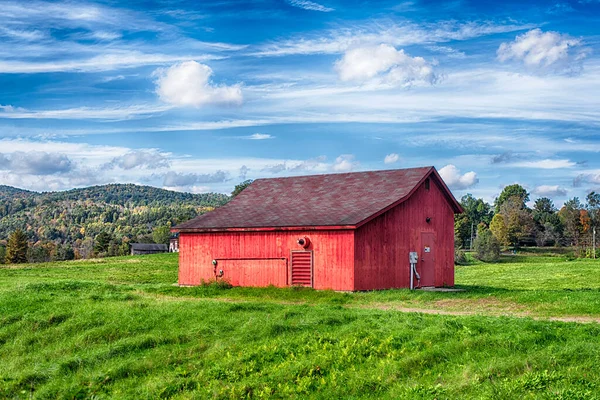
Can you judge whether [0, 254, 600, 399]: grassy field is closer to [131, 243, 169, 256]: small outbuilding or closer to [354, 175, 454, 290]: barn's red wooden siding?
[354, 175, 454, 290]: barn's red wooden siding

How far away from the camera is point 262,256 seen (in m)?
28.4

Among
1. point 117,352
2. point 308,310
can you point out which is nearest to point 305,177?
point 308,310

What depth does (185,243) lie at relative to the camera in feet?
101

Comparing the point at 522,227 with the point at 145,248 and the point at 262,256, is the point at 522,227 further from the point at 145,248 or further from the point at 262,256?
the point at 262,256

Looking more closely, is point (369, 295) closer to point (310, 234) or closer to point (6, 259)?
point (310, 234)

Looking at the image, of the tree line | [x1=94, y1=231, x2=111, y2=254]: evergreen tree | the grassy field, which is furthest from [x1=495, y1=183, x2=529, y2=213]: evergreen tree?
the grassy field

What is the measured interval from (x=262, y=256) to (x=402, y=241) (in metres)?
5.96

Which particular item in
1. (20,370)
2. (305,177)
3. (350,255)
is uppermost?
(305,177)

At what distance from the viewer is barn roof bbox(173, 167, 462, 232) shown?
27594 millimetres

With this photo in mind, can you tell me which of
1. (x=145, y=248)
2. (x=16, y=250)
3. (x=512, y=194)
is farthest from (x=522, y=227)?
(x=16, y=250)

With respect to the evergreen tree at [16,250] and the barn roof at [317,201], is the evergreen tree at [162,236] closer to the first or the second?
the evergreen tree at [16,250]

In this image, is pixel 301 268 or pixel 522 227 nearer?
pixel 301 268

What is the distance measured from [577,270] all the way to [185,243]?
29919 millimetres

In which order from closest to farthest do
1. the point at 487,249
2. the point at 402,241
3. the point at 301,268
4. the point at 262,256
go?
the point at 301,268
the point at 262,256
the point at 402,241
the point at 487,249
